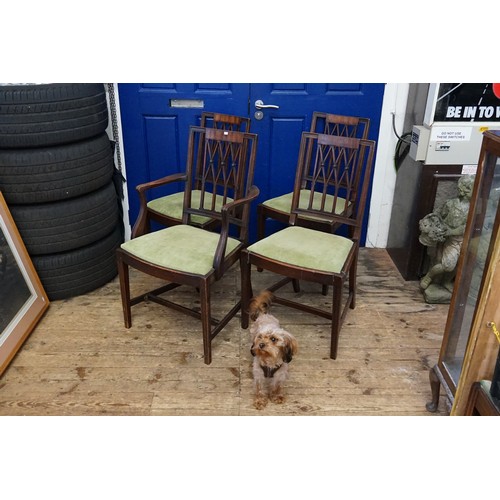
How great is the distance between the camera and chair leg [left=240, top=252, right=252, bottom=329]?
7.89 feet

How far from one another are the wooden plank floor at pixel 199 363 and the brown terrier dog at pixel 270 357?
59 millimetres

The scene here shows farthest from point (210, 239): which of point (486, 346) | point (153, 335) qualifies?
point (486, 346)

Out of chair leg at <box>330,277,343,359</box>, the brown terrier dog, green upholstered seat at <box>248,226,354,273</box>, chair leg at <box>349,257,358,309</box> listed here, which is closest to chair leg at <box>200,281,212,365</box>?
the brown terrier dog

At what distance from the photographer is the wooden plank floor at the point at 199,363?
2.09m

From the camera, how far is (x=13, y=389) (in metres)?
2.16

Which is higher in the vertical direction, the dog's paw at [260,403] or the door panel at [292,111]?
the door panel at [292,111]

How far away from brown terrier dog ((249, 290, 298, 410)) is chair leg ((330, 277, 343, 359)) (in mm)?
316

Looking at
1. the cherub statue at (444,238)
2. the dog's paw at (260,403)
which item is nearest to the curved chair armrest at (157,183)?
the dog's paw at (260,403)

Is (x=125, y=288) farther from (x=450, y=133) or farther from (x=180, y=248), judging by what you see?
(x=450, y=133)

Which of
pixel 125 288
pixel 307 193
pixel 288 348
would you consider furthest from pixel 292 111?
pixel 288 348

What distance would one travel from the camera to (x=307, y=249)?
7.62 feet

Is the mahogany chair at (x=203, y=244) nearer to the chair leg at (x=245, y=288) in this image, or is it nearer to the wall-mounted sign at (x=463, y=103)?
the chair leg at (x=245, y=288)
